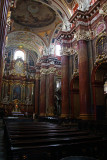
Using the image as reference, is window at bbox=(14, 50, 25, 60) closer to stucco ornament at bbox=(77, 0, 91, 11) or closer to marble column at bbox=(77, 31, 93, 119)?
stucco ornament at bbox=(77, 0, 91, 11)

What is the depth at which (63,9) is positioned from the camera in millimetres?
13750

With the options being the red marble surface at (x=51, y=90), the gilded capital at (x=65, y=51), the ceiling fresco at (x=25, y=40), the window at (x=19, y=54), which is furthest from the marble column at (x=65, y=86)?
the window at (x=19, y=54)

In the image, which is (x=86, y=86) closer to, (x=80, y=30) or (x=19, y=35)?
(x=80, y=30)

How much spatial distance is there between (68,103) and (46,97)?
6.61m

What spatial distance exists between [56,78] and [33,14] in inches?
340

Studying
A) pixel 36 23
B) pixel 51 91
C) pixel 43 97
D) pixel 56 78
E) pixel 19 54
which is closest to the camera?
pixel 51 91

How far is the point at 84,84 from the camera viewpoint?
9.75 metres

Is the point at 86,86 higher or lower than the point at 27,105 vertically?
higher

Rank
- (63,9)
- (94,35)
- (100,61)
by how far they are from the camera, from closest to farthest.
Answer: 1. (100,61)
2. (94,35)
3. (63,9)

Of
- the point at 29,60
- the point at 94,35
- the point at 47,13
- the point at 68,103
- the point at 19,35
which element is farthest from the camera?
the point at 29,60

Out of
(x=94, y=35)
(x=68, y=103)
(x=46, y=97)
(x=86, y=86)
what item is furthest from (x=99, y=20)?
Result: (x=46, y=97)

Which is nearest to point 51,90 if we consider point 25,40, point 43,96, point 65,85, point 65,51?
point 43,96

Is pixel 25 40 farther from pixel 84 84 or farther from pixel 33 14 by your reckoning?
pixel 84 84

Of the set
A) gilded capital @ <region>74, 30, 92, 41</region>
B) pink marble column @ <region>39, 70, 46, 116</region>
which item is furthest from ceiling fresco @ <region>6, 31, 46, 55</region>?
gilded capital @ <region>74, 30, 92, 41</region>
